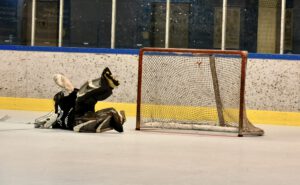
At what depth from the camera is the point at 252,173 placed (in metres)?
4.97

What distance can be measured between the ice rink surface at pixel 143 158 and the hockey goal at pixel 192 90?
290 mm

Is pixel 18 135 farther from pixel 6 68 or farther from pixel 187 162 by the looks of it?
pixel 6 68

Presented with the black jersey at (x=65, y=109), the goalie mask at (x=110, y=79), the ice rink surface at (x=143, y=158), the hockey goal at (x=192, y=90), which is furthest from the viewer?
the hockey goal at (x=192, y=90)

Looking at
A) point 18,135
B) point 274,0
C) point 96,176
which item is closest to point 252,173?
point 96,176

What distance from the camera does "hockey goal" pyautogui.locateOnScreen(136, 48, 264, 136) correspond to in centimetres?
836

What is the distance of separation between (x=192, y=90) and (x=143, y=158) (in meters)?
3.22

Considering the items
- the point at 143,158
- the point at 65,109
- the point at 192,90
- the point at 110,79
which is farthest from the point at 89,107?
the point at 143,158

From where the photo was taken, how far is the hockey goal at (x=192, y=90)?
8.36m

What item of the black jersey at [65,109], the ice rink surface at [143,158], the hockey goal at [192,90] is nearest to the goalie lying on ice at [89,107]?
the black jersey at [65,109]

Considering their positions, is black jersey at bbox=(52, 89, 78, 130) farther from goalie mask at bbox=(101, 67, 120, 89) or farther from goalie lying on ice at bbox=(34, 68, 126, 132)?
goalie mask at bbox=(101, 67, 120, 89)

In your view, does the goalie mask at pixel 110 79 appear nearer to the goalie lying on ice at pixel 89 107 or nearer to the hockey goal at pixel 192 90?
the goalie lying on ice at pixel 89 107

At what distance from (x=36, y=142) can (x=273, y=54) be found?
15.2 ft

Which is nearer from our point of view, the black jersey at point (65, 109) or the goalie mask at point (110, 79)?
the goalie mask at point (110, 79)

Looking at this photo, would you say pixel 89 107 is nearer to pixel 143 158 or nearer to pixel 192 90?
pixel 192 90
